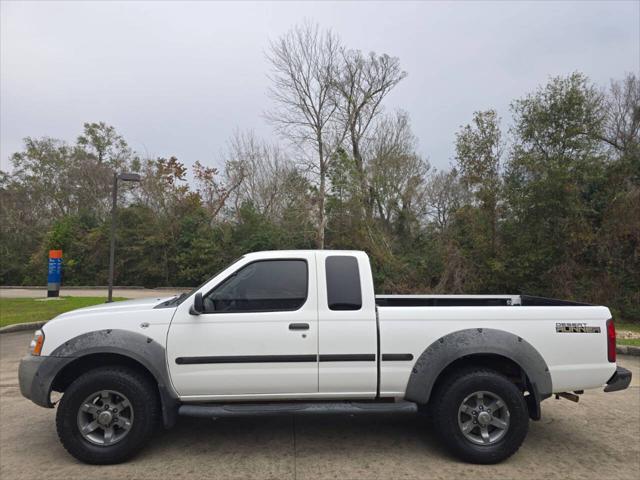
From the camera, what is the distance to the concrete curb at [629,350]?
9164 mm

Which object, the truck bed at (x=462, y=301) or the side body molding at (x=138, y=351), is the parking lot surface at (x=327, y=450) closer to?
the side body molding at (x=138, y=351)

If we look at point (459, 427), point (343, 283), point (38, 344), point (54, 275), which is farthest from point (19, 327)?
point (459, 427)

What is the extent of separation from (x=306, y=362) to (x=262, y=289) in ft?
2.54

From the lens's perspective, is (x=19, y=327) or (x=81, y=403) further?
(x=19, y=327)

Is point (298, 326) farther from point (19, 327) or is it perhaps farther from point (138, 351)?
point (19, 327)

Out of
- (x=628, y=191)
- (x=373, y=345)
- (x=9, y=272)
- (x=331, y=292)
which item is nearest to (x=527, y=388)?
(x=373, y=345)

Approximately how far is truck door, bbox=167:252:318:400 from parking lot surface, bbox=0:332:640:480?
603 millimetres

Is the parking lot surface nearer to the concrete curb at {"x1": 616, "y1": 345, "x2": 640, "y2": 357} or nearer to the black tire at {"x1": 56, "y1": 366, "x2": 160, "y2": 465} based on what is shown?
the black tire at {"x1": 56, "y1": 366, "x2": 160, "y2": 465}

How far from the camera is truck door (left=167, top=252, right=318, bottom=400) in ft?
13.1

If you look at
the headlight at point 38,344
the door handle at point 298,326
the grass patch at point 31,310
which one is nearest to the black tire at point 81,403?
the headlight at point 38,344

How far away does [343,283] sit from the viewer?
424cm

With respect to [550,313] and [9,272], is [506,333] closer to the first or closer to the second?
[550,313]

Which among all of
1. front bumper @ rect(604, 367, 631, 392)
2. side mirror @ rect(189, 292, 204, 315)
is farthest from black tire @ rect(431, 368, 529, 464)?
side mirror @ rect(189, 292, 204, 315)

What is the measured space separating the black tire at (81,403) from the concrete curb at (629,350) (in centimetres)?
933
